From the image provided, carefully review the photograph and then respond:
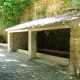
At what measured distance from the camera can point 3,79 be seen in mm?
8531

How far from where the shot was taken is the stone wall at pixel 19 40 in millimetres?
20938

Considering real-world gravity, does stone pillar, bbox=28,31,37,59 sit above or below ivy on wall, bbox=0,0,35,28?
below

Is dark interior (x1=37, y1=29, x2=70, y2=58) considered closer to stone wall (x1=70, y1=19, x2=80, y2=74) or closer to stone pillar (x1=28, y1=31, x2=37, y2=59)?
stone pillar (x1=28, y1=31, x2=37, y2=59)

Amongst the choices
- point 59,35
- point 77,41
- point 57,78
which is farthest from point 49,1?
point 57,78

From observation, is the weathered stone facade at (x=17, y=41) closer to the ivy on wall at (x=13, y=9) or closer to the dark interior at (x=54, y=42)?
the dark interior at (x=54, y=42)

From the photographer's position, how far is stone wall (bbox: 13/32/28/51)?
68.7ft

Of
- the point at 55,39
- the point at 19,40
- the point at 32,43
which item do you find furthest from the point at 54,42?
the point at 32,43

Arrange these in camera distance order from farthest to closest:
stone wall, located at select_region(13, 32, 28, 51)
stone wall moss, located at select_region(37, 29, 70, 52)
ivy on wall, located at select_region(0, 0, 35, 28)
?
ivy on wall, located at select_region(0, 0, 35, 28) < stone wall, located at select_region(13, 32, 28, 51) < stone wall moss, located at select_region(37, 29, 70, 52)

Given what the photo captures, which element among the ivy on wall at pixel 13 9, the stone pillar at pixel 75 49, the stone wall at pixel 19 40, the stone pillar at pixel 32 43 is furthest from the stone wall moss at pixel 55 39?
the stone pillar at pixel 75 49

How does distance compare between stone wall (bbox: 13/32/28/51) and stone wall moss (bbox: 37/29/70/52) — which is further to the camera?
stone wall (bbox: 13/32/28/51)

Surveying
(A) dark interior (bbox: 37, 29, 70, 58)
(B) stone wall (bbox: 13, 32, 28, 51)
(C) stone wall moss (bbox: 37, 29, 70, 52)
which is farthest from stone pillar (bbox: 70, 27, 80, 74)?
(B) stone wall (bbox: 13, 32, 28, 51)

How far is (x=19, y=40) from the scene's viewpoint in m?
20.9

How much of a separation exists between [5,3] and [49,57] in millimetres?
13133

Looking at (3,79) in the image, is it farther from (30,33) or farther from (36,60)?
(30,33)
